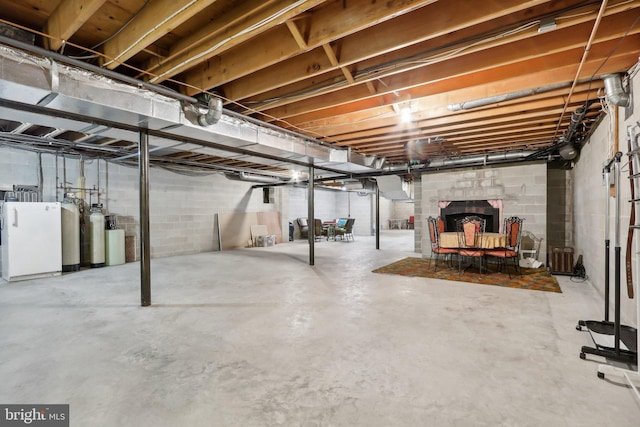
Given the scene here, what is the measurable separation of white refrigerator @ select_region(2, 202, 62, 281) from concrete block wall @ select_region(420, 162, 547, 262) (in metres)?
7.29

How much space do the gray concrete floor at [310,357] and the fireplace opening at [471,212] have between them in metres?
2.42

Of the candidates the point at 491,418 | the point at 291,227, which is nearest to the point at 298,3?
the point at 491,418

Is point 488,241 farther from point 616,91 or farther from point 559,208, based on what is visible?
point 616,91

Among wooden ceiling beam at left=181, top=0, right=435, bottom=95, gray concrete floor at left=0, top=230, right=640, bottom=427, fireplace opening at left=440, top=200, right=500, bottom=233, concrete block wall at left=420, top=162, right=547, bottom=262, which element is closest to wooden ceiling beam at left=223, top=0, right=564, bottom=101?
wooden ceiling beam at left=181, top=0, right=435, bottom=95

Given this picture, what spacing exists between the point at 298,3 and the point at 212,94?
167 cm

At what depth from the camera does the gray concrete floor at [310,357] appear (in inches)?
62.6

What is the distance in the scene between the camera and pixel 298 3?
5.84 ft

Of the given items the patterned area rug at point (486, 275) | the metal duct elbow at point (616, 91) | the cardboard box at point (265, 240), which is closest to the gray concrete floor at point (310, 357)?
the patterned area rug at point (486, 275)

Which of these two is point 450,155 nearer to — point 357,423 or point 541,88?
point 541,88

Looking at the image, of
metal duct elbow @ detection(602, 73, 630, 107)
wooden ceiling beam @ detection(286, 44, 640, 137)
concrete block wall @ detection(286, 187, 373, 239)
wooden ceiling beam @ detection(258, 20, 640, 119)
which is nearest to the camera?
wooden ceiling beam @ detection(258, 20, 640, 119)

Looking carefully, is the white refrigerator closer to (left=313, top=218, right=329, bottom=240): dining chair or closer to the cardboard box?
the cardboard box

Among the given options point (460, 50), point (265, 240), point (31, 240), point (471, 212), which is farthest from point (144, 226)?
point (471, 212)

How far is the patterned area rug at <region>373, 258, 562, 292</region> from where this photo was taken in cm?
426

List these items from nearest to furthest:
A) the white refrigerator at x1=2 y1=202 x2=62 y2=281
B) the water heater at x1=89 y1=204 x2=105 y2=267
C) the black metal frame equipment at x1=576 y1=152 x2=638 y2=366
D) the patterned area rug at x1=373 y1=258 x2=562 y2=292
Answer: the black metal frame equipment at x1=576 y1=152 x2=638 y2=366
the patterned area rug at x1=373 y1=258 x2=562 y2=292
the white refrigerator at x1=2 y1=202 x2=62 y2=281
the water heater at x1=89 y1=204 x2=105 y2=267
